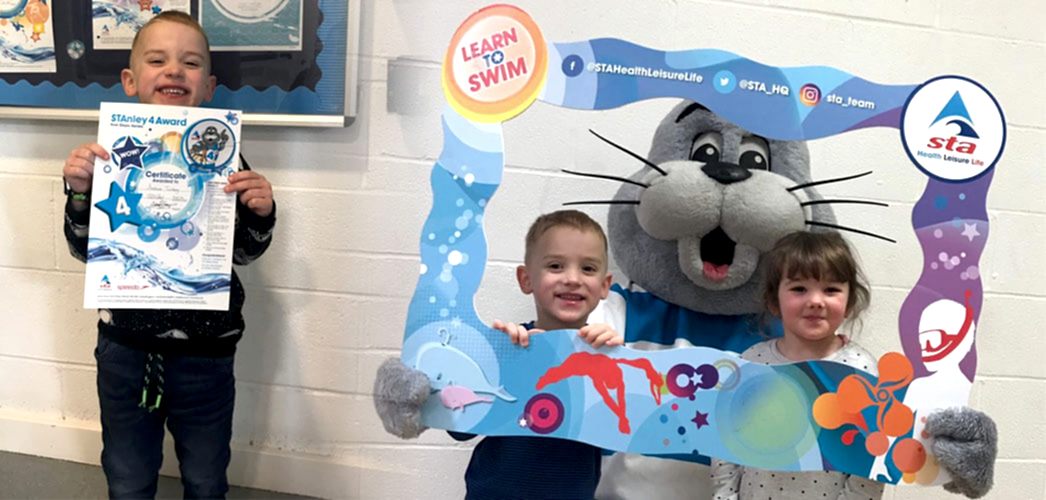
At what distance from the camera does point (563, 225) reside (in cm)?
93

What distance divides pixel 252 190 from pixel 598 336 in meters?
0.51

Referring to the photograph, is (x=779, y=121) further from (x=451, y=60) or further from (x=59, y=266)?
(x=59, y=266)

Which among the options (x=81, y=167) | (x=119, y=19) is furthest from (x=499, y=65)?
(x=119, y=19)

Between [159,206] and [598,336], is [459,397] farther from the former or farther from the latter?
[159,206]

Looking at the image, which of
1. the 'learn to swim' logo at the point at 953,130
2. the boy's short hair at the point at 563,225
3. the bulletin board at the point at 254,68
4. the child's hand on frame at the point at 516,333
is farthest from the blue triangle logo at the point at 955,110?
the bulletin board at the point at 254,68

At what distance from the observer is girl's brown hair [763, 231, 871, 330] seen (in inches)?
34.7

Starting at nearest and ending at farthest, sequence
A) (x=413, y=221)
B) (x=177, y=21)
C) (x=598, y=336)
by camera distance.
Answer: (x=598, y=336)
(x=177, y=21)
(x=413, y=221)

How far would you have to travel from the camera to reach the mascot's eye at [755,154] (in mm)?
975

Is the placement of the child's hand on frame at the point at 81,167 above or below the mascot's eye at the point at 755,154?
below

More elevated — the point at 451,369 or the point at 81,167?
the point at 81,167

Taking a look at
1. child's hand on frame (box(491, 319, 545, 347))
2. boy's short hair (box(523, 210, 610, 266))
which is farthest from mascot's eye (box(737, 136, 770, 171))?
child's hand on frame (box(491, 319, 545, 347))

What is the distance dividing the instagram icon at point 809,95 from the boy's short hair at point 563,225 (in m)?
0.28

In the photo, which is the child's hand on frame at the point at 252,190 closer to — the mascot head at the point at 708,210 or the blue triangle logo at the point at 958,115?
the mascot head at the point at 708,210

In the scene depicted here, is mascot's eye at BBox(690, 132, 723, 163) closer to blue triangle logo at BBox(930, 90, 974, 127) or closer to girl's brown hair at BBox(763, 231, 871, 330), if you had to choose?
girl's brown hair at BBox(763, 231, 871, 330)
